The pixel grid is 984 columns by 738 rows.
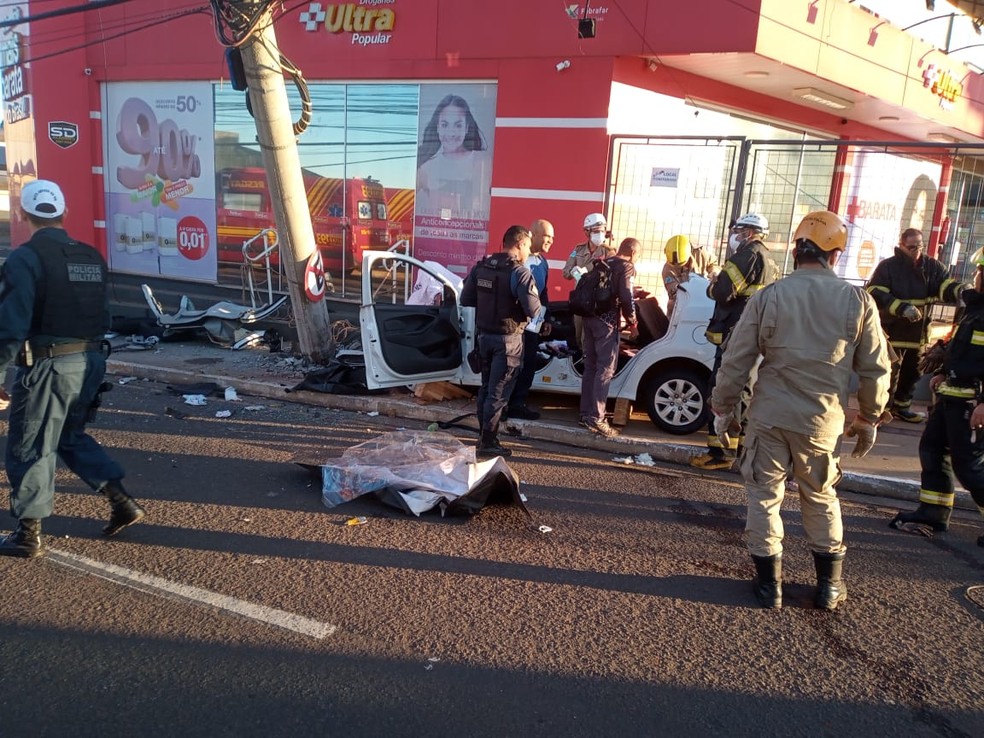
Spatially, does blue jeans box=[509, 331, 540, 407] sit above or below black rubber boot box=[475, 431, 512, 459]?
above

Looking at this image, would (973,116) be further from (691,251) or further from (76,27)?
(76,27)

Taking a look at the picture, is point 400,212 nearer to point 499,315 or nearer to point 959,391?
point 499,315

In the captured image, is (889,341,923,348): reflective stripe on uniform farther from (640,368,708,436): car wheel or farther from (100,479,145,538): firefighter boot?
(100,479,145,538): firefighter boot

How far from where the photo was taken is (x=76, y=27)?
1407 cm

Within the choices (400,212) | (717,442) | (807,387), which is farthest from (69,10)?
(807,387)

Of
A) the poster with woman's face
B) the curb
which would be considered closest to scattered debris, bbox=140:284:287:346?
the curb

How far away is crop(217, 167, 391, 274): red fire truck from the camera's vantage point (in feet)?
39.7

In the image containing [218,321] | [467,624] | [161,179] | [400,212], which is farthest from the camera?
[161,179]

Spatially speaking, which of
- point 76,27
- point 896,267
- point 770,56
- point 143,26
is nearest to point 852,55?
point 770,56

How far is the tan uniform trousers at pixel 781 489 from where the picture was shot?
156 inches

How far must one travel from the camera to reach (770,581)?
402cm

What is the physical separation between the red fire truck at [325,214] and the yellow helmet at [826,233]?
8771 mm

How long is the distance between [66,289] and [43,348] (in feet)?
1.13

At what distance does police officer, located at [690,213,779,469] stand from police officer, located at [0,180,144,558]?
433 cm
